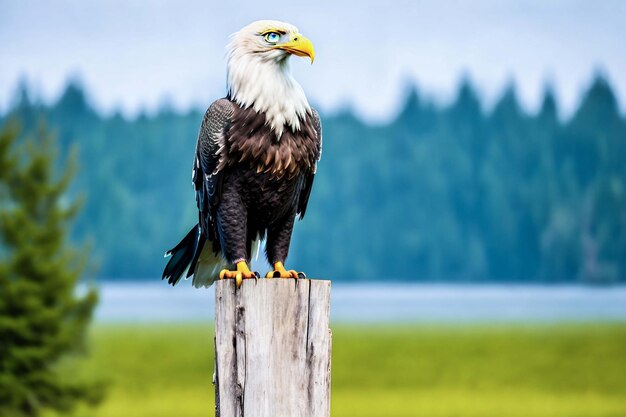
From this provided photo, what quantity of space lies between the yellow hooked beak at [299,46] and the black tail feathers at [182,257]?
896mm

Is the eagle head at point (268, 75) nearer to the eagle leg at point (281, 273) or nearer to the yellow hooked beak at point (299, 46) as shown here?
the yellow hooked beak at point (299, 46)

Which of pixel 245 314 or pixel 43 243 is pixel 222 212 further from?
pixel 43 243

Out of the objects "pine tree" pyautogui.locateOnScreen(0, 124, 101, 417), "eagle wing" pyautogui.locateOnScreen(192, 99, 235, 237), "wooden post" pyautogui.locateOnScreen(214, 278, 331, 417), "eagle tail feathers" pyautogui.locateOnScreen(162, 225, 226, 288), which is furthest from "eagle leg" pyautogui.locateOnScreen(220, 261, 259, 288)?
"pine tree" pyautogui.locateOnScreen(0, 124, 101, 417)

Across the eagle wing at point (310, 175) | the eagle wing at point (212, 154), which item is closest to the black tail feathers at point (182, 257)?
the eagle wing at point (212, 154)

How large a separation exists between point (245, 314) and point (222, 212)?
60 cm

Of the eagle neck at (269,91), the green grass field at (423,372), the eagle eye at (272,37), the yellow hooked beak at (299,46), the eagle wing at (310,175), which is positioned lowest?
the green grass field at (423,372)

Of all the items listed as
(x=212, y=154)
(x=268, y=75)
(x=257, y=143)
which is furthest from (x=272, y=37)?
(x=212, y=154)

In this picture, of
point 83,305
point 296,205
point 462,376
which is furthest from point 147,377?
point 296,205

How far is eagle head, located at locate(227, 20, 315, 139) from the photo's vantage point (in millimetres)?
3398

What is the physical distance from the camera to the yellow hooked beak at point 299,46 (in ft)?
10.8

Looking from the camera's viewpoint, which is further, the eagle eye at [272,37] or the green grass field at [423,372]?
the green grass field at [423,372]

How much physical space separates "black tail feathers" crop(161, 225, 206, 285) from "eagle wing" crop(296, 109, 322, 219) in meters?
0.45

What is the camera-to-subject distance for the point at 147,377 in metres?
16.1

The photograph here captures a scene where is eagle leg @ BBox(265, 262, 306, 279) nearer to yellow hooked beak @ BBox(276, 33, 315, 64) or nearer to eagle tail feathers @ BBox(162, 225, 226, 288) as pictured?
eagle tail feathers @ BBox(162, 225, 226, 288)
